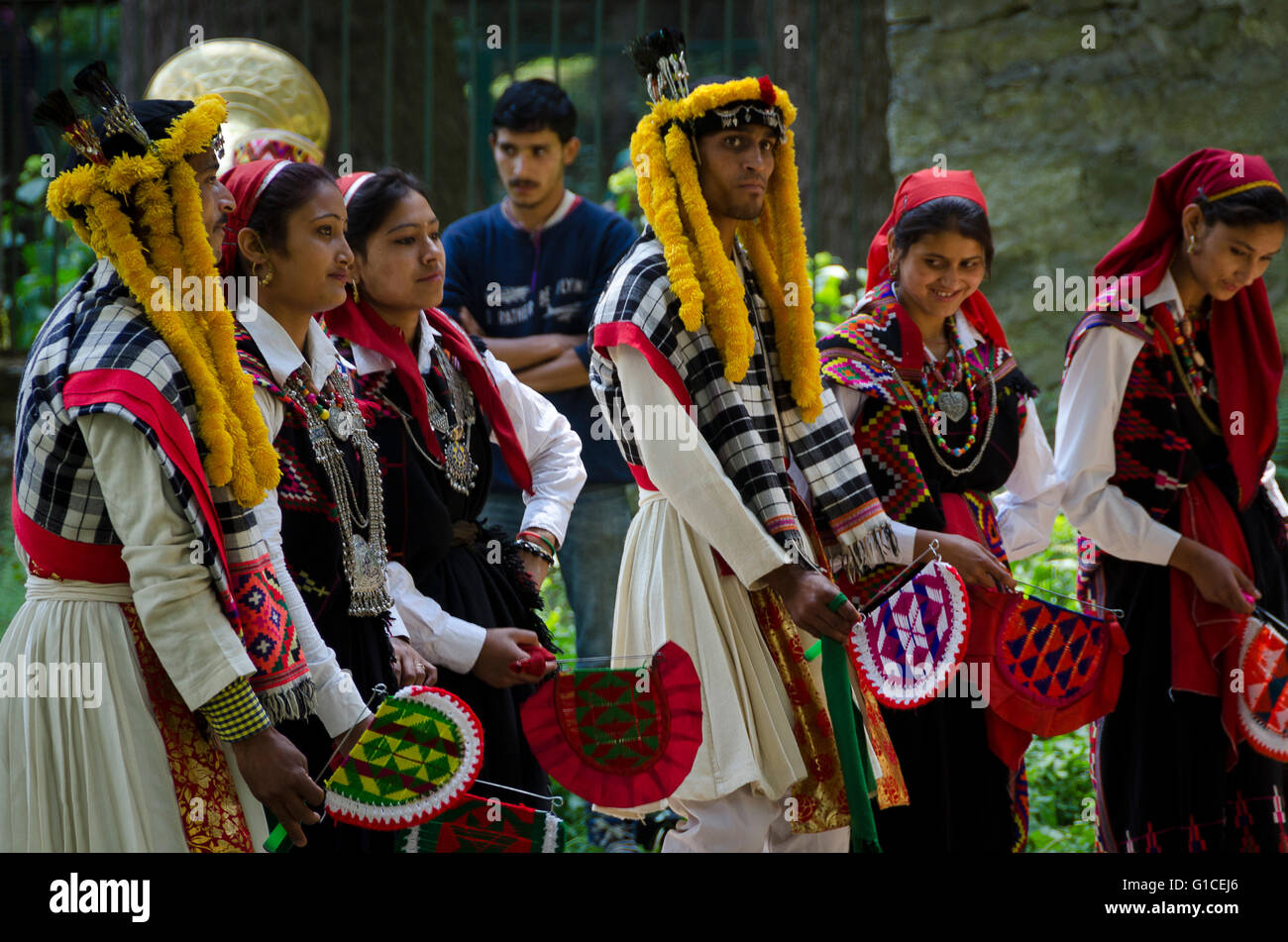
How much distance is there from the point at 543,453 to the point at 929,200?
1207 millimetres

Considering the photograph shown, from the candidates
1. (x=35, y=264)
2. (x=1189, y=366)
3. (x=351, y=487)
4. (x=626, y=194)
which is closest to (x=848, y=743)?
(x=351, y=487)

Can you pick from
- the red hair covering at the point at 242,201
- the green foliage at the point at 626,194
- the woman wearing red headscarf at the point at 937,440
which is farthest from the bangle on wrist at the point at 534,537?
the green foliage at the point at 626,194

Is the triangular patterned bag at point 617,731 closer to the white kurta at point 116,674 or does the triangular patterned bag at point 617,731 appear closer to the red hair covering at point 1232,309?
the white kurta at point 116,674

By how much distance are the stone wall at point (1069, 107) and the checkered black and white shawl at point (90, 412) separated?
5.02m

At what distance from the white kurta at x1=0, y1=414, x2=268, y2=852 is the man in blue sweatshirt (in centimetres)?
247

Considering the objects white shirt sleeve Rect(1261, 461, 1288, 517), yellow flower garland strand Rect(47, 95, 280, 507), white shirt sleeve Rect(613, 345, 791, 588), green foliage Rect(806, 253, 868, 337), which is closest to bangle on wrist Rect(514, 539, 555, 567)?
white shirt sleeve Rect(613, 345, 791, 588)

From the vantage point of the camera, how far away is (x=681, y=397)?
3.27 metres

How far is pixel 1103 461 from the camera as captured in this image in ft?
12.9

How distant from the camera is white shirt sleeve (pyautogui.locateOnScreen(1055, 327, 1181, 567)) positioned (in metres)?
3.91

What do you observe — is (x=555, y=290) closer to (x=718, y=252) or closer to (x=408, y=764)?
(x=718, y=252)

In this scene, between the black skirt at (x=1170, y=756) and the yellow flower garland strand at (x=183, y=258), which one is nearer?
the yellow flower garland strand at (x=183, y=258)

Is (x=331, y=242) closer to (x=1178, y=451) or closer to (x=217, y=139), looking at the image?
(x=217, y=139)

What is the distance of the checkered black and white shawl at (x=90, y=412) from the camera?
250 centimetres
